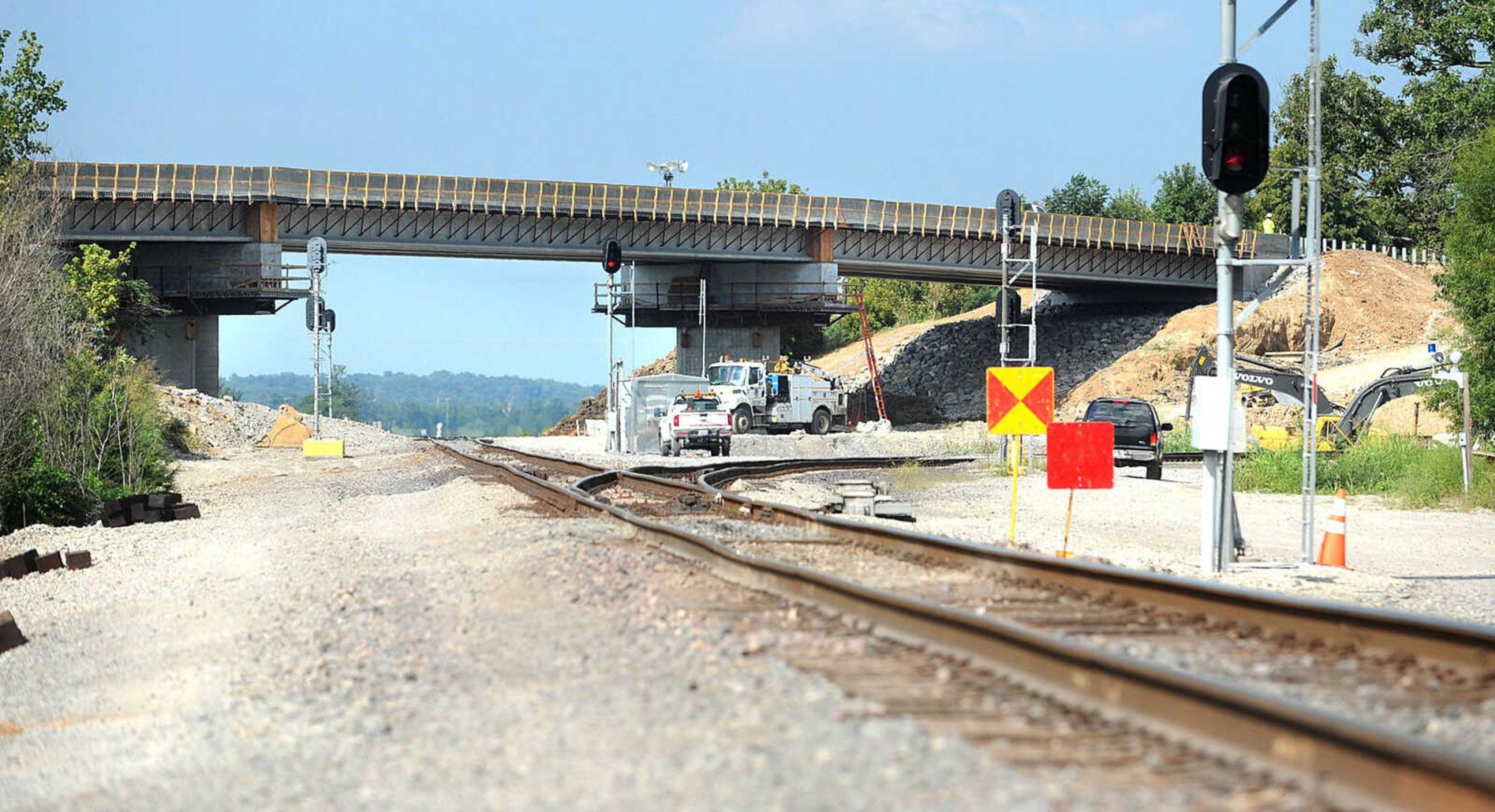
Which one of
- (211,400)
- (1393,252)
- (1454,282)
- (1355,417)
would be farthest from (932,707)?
(1393,252)

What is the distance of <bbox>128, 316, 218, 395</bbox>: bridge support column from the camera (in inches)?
2822

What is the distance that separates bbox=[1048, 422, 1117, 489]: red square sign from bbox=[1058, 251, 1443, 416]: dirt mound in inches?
2447

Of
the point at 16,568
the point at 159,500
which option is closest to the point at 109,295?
the point at 159,500

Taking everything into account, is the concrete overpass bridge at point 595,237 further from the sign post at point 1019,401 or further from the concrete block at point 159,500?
the sign post at point 1019,401

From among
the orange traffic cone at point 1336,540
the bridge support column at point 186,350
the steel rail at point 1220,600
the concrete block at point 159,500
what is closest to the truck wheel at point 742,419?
the bridge support column at point 186,350

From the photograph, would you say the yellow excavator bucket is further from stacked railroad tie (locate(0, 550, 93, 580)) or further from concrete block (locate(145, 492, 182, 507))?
stacked railroad tie (locate(0, 550, 93, 580))

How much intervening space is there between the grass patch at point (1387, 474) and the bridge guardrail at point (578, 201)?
28.4 meters

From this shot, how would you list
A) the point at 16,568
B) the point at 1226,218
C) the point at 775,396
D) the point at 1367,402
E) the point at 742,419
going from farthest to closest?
the point at 775,396
the point at 742,419
the point at 1367,402
the point at 16,568
the point at 1226,218

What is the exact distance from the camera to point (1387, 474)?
111 feet

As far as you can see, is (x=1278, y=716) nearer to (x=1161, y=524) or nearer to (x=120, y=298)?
(x=1161, y=524)

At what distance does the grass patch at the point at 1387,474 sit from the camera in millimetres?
28859

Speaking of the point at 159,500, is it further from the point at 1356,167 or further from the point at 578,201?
the point at 1356,167

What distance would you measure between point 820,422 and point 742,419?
4.13 meters

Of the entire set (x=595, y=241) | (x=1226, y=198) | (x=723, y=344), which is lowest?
(x=1226, y=198)
